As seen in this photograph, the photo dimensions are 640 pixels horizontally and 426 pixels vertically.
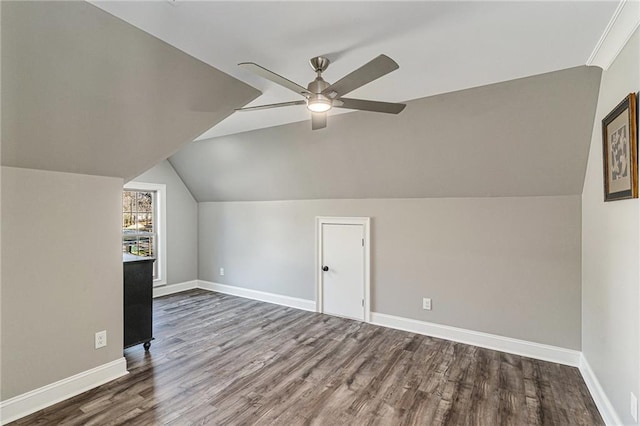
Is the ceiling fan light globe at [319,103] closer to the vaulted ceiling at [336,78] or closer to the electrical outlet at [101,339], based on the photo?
the vaulted ceiling at [336,78]

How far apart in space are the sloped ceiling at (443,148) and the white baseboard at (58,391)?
9.79 feet

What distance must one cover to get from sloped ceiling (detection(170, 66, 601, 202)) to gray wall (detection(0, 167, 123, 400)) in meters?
2.17

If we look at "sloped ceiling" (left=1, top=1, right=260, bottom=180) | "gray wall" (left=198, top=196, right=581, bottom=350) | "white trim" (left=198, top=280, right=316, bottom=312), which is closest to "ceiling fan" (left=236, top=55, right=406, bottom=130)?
"sloped ceiling" (left=1, top=1, right=260, bottom=180)

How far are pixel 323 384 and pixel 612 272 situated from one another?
239 cm

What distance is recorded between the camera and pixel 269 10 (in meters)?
1.76

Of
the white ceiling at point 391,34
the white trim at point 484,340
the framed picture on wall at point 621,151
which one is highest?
the white ceiling at point 391,34

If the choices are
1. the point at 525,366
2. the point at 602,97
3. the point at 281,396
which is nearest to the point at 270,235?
the point at 281,396

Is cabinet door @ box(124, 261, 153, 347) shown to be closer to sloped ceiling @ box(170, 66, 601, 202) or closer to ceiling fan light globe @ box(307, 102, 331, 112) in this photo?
sloped ceiling @ box(170, 66, 601, 202)

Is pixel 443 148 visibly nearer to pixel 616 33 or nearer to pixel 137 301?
pixel 616 33

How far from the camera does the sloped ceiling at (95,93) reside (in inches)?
67.7

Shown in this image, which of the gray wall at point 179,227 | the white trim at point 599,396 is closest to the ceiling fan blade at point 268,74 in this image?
the white trim at point 599,396

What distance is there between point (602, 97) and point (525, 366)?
2.52 m

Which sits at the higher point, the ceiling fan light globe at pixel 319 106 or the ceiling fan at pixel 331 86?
the ceiling fan at pixel 331 86

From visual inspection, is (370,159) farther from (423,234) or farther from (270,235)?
(270,235)
